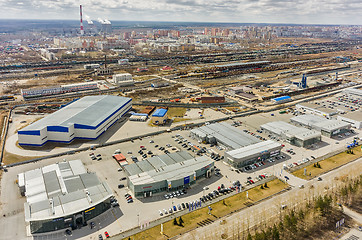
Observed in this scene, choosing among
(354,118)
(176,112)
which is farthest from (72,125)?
(354,118)

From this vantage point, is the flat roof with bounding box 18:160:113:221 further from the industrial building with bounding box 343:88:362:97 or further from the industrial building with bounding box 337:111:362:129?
the industrial building with bounding box 343:88:362:97

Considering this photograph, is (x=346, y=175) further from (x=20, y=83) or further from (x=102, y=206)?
(x=20, y=83)

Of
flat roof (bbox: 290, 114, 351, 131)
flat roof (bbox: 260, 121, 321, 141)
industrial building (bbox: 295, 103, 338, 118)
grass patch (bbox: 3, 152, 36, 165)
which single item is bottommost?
grass patch (bbox: 3, 152, 36, 165)

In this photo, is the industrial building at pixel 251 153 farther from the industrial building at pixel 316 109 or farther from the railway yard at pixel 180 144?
the industrial building at pixel 316 109

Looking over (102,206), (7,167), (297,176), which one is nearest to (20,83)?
(7,167)

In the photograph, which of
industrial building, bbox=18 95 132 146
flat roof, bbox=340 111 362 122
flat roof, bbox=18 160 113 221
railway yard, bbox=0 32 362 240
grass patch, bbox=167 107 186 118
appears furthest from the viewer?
grass patch, bbox=167 107 186 118

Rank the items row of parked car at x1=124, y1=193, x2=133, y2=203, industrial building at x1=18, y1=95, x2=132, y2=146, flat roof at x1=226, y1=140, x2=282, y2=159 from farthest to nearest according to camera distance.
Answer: industrial building at x1=18, y1=95, x2=132, y2=146, flat roof at x1=226, y1=140, x2=282, y2=159, row of parked car at x1=124, y1=193, x2=133, y2=203

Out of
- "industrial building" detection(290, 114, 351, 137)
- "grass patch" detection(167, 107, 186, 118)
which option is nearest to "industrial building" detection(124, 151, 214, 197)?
"grass patch" detection(167, 107, 186, 118)
